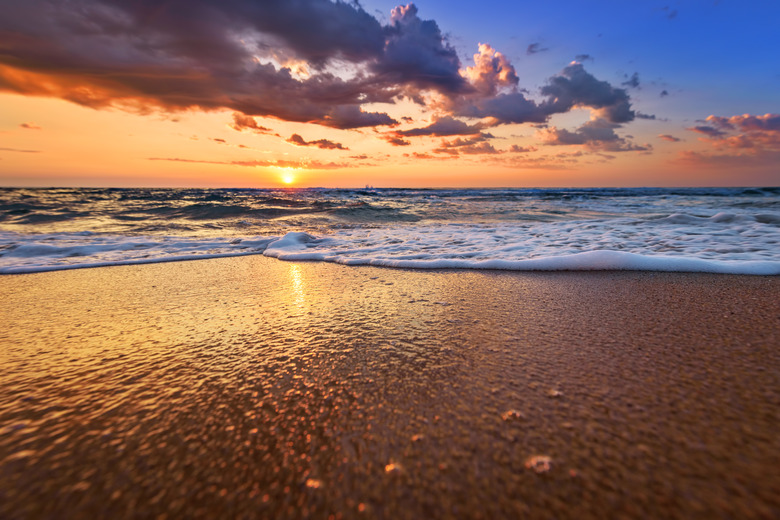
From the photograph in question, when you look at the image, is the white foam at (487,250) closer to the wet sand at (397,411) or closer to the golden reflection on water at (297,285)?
the golden reflection on water at (297,285)

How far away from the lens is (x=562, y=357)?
1.38m

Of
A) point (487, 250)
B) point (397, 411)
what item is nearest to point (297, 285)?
point (397, 411)

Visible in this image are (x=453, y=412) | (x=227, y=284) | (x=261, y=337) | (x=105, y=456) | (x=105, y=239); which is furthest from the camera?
(x=105, y=239)

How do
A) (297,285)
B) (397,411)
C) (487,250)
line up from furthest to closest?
(487,250) < (297,285) < (397,411)

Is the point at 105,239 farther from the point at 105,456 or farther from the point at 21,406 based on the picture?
the point at 105,456

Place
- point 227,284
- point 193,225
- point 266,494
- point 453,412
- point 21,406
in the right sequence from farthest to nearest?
point 193,225
point 227,284
point 21,406
point 453,412
point 266,494

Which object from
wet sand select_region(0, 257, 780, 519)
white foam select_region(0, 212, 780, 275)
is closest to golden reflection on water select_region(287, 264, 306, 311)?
wet sand select_region(0, 257, 780, 519)

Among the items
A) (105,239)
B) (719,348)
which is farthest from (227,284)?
(105,239)

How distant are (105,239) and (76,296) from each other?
4.15 meters

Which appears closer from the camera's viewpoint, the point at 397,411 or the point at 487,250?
the point at 397,411

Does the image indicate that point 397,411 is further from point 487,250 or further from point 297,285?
Answer: point 487,250

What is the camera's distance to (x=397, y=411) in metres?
1.07

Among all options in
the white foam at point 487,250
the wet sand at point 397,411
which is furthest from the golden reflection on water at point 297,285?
the white foam at point 487,250

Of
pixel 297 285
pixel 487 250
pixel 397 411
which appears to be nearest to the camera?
pixel 397 411
